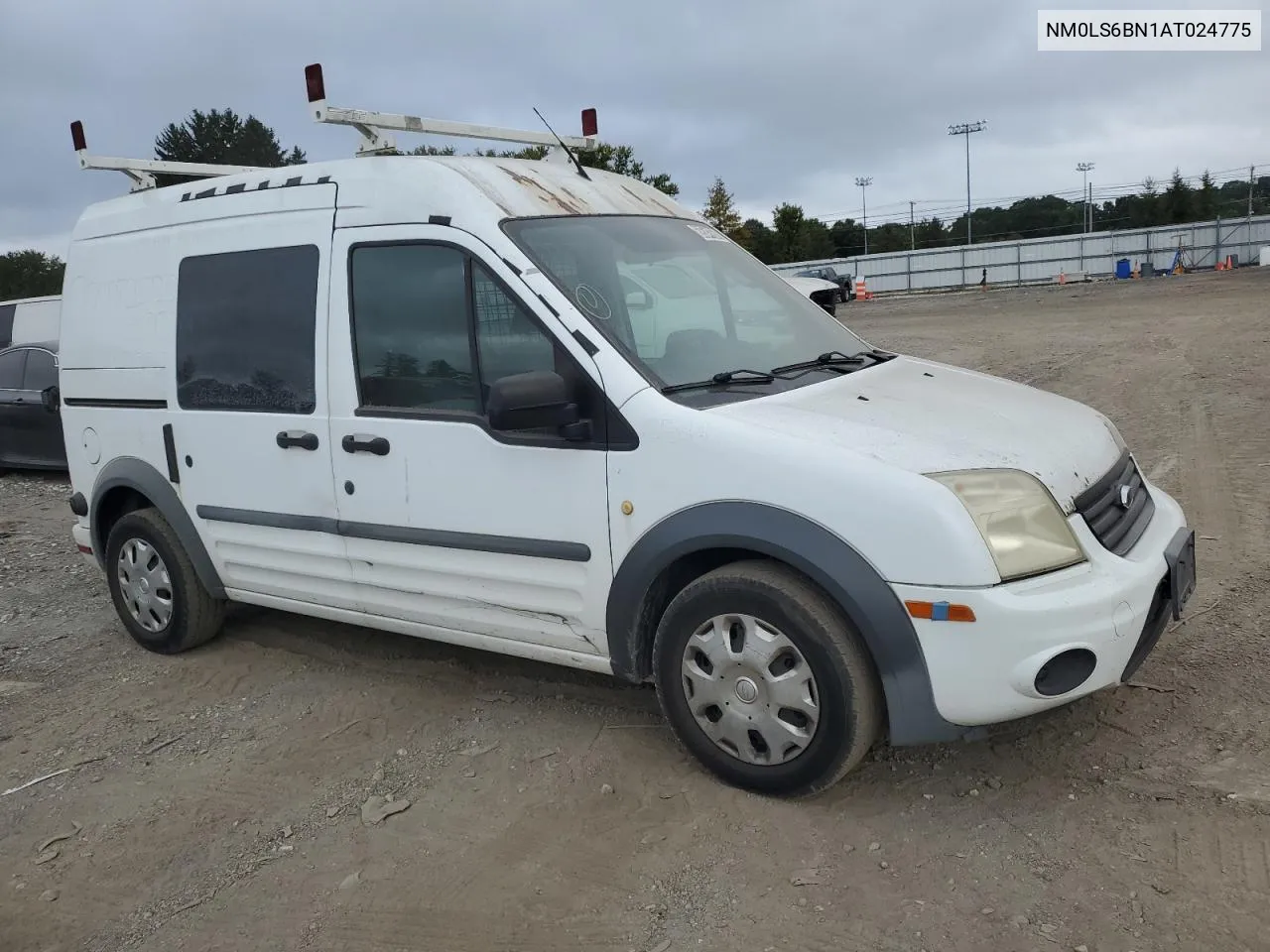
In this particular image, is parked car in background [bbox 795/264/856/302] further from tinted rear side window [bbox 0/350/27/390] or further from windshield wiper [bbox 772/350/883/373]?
windshield wiper [bbox 772/350/883/373]

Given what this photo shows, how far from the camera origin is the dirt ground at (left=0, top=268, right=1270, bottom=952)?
278 cm

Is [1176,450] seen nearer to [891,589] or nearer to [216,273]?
[891,589]

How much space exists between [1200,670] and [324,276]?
3781 millimetres

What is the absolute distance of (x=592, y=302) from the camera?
11.8 ft

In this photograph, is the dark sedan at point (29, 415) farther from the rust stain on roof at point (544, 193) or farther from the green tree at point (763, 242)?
the green tree at point (763, 242)

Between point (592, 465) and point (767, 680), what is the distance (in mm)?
904

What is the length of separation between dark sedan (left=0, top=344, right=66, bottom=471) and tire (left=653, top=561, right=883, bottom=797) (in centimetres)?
918

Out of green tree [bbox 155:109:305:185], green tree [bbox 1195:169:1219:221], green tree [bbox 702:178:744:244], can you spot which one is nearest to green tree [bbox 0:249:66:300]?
green tree [bbox 155:109:305:185]

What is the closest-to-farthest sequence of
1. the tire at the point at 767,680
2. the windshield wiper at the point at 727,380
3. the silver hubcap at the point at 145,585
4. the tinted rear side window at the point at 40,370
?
the tire at the point at 767,680
the windshield wiper at the point at 727,380
the silver hubcap at the point at 145,585
the tinted rear side window at the point at 40,370

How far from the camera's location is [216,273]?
4594 millimetres

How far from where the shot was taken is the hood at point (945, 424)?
10.1 ft

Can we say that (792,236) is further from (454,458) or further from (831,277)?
(454,458)

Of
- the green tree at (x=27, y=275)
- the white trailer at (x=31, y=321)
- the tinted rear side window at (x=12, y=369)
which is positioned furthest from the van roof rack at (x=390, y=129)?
the green tree at (x=27, y=275)

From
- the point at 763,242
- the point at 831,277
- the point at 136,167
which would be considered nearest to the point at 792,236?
the point at 763,242
